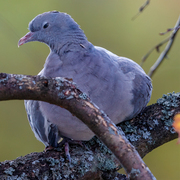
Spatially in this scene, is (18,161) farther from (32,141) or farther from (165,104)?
(32,141)

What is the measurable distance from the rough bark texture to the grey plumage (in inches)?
4.2

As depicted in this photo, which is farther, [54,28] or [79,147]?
[54,28]

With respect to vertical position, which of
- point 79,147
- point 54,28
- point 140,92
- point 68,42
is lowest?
point 79,147

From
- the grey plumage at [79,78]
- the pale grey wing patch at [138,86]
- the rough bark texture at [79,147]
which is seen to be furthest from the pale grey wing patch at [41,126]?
the pale grey wing patch at [138,86]

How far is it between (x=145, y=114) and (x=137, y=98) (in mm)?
125

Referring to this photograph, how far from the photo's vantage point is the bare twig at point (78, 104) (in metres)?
1.24

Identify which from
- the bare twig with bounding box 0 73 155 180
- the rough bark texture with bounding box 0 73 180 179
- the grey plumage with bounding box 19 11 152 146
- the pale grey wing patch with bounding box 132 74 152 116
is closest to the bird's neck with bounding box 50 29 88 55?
the grey plumage with bounding box 19 11 152 146

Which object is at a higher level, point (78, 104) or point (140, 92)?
point (140, 92)

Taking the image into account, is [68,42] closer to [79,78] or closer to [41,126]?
[79,78]

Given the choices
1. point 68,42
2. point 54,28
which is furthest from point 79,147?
point 54,28

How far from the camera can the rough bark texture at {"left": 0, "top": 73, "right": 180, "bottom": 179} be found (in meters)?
1.27

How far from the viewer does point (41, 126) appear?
2.15 meters

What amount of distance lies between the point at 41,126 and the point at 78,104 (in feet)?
3.04

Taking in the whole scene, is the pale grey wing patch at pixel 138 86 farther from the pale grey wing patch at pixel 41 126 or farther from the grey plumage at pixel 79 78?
the pale grey wing patch at pixel 41 126
